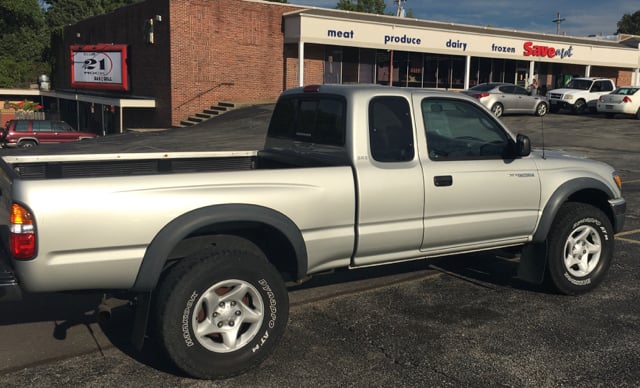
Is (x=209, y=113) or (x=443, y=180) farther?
(x=209, y=113)

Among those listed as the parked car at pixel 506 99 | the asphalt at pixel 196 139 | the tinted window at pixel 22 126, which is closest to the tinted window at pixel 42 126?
the tinted window at pixel 22 126

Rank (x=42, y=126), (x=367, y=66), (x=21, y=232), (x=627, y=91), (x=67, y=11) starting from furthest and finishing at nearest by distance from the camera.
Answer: (x=67, y=11) → (x=367, y=66) → (x=627, y=91) → (x=42, y=126) → (x=21, y=232)

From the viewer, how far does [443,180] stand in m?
4.77

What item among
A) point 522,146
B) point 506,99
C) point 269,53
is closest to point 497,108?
point 506,99

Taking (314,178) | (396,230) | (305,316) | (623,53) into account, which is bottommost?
(305,316)

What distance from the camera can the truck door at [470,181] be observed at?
189 inches

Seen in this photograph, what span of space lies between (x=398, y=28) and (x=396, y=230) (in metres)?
30.3

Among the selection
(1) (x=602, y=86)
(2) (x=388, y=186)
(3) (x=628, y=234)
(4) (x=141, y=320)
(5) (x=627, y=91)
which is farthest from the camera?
(1) (x=602, y=86)

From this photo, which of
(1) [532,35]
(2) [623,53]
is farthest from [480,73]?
(2) [623,53]

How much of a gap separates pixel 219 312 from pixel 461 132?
102 inches

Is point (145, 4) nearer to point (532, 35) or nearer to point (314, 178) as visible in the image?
point (532, 35)

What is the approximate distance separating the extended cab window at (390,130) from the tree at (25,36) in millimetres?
56524

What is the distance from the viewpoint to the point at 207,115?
99.6 ft

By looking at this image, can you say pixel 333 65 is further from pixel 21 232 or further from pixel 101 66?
pixel 21 232
